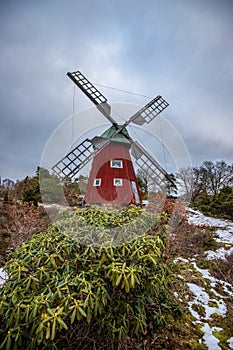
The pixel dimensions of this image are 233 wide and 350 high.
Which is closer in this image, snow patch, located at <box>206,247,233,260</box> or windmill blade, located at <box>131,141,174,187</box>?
snow patch, located at <box>206,247,233,260</box>

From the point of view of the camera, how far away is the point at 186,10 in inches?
217

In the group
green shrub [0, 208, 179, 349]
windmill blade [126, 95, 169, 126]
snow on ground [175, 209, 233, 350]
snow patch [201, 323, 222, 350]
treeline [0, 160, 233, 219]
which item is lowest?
snow patch [201, 323, 222, 350]

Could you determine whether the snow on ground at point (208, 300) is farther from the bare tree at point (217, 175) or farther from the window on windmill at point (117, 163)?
the bare tree at point (217, 175)

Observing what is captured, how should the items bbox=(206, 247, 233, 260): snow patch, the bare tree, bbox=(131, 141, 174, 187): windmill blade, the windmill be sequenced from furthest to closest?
the bare tree → the windmill → bbox=(131, 141, 174, 187): windmill blade → bbox=(206, 247, 233, 260): snow patch

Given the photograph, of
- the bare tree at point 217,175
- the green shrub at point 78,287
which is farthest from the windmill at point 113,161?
the bare tree at point 217,175

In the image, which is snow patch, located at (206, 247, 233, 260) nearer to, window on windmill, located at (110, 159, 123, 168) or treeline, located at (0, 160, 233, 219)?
treeline, located at (0, 160, 233, 219)

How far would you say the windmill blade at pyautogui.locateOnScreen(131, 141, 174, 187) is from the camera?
772 centimetres

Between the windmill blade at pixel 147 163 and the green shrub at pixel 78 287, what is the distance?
5.35 m

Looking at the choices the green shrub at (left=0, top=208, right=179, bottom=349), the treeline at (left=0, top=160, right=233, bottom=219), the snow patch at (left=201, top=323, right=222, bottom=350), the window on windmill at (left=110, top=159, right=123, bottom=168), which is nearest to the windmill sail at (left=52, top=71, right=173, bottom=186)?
the treeline at (left=0, top=160, right=233, bottom=219)

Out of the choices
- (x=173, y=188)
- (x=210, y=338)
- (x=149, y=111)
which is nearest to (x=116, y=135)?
(x=149, y=111)

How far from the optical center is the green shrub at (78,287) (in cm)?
174

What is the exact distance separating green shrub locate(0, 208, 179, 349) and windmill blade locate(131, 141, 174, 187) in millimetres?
5349

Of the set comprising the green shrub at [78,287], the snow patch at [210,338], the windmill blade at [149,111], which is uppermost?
the windmill blade at [149,111]

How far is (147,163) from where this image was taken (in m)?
8.65
